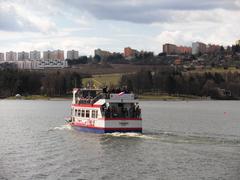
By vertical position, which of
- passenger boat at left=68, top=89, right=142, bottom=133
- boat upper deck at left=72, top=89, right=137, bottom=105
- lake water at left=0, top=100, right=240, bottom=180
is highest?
boat upper deck at left=72, top=89, right=137, bottom=105

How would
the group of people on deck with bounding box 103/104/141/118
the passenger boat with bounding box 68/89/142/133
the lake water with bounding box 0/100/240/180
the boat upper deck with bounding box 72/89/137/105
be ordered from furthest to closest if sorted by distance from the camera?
the boat upper deck with bounding box 72/89/137/105, the group of people on deck with bounding box 103/104/141/118, the passenger boat with bounding box 68/89/142/133, the lake water with bounding box 0/100/240/180

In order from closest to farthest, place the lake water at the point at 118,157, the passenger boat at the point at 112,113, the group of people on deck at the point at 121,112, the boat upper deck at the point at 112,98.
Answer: the lake water at the point at 118,157 < the passenger boat at the point at 112,113 < the group of people on deck at the point at 121,112 < the boat upper deck at the point at 112,98

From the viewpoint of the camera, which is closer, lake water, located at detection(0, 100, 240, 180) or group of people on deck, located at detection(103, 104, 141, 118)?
lake water, located at detection(0, 100, 240, 180)

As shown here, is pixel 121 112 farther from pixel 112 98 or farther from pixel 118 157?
pixel 118 157

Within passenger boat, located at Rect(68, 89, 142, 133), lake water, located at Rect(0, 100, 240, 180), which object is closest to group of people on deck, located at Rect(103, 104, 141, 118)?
passenger boat, located at Rect(68, 89, 142, 133)

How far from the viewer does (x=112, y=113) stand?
234ft

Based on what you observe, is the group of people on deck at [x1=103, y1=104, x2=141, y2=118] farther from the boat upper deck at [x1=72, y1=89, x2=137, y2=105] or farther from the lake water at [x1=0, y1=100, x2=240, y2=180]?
the lake water at [x1=0, y1=100, x2=240, y2=180]

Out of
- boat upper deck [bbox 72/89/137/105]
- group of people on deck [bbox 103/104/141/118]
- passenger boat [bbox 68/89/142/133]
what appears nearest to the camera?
passenger boat [bbox 68/89/142/133]

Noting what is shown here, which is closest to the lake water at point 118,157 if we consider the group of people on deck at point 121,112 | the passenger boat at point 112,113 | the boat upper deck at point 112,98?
the passenger boat at point 112,113

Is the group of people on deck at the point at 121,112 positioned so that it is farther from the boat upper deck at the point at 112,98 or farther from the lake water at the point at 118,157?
the lake water at the point at 118,157

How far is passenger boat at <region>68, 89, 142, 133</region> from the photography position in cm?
7044

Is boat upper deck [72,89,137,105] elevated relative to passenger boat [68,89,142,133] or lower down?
elevated

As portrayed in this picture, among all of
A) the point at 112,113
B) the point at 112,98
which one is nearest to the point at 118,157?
the point at 112,113

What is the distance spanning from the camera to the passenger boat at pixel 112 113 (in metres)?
70.4
